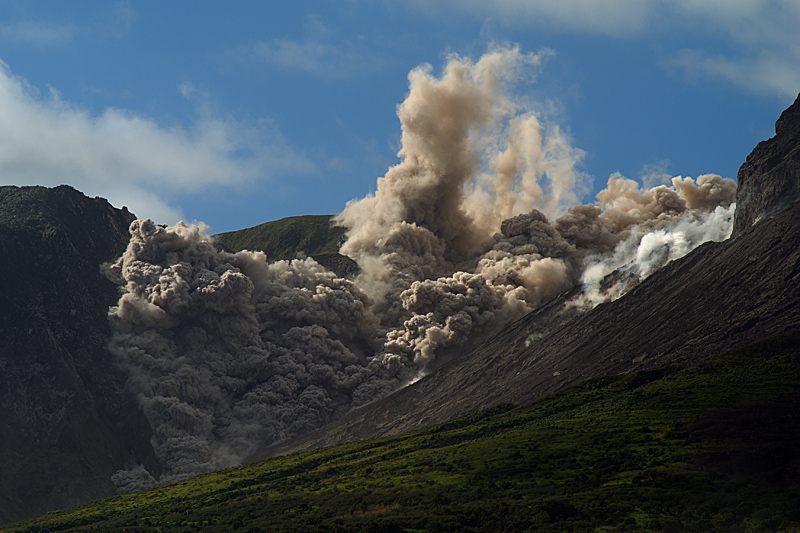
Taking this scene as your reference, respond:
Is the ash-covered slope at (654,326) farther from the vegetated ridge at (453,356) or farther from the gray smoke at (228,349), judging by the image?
the gray smoke at (228,349)

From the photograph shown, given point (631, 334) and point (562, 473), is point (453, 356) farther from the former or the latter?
point (562, 473)

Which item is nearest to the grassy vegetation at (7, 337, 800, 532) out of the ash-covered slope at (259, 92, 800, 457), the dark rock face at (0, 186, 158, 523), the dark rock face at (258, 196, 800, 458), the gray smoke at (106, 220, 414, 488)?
the dark rock face at (258, 196, 800, 458)

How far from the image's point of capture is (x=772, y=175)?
11056 cm

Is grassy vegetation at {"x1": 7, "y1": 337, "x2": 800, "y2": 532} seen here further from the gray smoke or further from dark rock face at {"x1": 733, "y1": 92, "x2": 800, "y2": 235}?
dark rock face at {"x1": 733, "y1": 92, "x2": 800, "y2": 235}

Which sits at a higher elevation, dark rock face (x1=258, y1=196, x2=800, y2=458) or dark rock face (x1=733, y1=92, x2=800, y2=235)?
dark rock face (x1=733, y1=92, x2=800, y2=235)

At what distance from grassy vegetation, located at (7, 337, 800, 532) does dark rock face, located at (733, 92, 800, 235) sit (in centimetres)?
2658

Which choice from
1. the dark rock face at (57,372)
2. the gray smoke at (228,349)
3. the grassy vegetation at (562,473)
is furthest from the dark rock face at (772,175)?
the dark rock face at (57,372)

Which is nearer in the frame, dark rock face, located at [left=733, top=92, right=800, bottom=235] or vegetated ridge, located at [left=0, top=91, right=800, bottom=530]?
vegetated ridge, located at [left=0, top=91, right=800, bottom=530]

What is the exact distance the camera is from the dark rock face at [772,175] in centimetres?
10838

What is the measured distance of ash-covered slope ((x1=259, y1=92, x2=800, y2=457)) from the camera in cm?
9638

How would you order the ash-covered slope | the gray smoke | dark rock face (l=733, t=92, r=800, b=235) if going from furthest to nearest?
the gray smoke → dark rock face (l=733, t=92, r=800, b=235) → the ash-covered slope

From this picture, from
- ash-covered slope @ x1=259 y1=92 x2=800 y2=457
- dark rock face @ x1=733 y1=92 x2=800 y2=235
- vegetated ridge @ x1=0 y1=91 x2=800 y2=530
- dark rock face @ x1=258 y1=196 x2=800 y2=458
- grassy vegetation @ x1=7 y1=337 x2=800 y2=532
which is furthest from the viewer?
dark rock face @ x1=733 y1=92 x2=800 y2=235

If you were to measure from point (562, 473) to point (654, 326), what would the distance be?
35.9 metres

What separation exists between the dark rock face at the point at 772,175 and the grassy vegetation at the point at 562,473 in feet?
87.2
